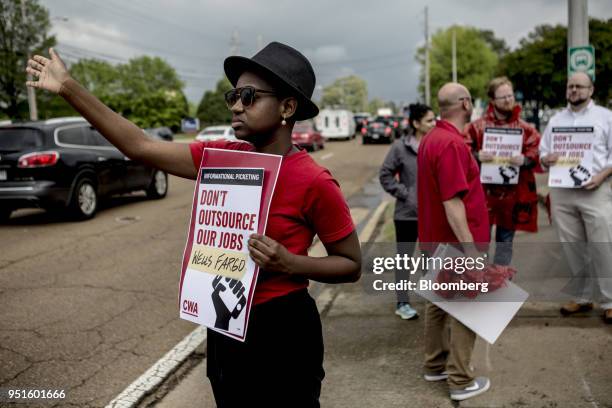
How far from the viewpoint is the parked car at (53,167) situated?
32.2ft

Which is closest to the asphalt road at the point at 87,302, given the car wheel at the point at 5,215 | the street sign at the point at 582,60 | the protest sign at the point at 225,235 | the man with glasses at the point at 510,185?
the car wheel at the point at 5,215

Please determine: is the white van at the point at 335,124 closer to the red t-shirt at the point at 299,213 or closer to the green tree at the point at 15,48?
the green tree at the point at 15,48

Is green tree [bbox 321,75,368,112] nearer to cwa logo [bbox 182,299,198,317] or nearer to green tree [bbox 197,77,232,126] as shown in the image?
green tree [bbox 197,77,232,126]

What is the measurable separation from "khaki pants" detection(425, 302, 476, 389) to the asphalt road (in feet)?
6.59

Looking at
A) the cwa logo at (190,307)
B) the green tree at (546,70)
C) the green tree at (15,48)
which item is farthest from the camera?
the green tree at (15,48)

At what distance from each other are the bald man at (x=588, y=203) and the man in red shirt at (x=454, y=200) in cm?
159

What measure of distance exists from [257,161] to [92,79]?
115 meters

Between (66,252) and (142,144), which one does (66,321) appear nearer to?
(66,252)

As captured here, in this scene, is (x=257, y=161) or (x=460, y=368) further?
(x=460, y=368)

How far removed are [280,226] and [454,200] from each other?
5.53 ft

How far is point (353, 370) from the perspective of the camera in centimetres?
416

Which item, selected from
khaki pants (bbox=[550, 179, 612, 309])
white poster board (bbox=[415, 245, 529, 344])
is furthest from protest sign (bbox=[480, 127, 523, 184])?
white poster board (bbox=[415, 245, 529, 344])

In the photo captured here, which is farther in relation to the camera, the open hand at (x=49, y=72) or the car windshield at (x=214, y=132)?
the car windshield at (x=214, y=132)

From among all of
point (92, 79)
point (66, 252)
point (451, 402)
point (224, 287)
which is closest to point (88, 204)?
point (66, 252)
